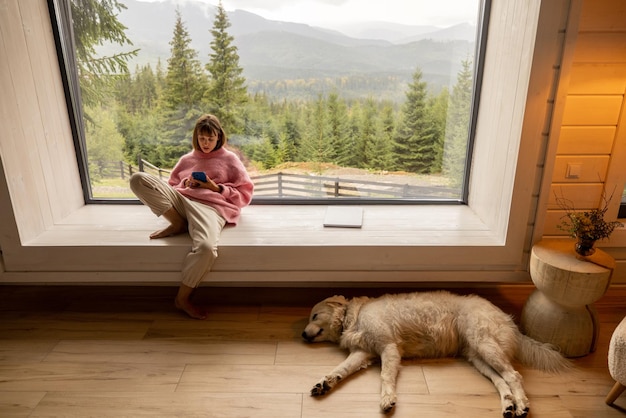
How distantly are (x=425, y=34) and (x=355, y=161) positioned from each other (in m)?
0.79

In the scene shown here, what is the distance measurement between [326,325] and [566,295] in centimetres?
100

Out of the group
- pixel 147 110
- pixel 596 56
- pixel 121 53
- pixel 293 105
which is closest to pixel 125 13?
pixel 121 53

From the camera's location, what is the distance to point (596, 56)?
1838 mm

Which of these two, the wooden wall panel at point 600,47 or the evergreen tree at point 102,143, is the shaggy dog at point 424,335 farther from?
the evergreen tree at point 102,143

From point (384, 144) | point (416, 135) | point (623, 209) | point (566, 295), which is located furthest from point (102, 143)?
point (623, 209)

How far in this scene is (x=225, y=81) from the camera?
2.44 m

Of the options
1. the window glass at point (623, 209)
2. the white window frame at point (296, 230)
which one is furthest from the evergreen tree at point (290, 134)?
the window glass at point (623, 209)

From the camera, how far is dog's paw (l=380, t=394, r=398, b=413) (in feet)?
5.14

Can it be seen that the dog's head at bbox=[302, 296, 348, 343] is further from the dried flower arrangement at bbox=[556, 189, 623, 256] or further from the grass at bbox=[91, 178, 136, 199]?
the grass at bbox=[91, 178, 136, 199]

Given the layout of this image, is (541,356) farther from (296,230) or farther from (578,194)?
(296,230)

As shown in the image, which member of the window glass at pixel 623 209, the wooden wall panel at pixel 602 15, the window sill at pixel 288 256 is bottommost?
the window sill at pixel 288 256

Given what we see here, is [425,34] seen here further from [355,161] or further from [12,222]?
[12,222]

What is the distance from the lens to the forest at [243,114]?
238cm

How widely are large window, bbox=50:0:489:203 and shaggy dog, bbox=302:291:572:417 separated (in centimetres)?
82
